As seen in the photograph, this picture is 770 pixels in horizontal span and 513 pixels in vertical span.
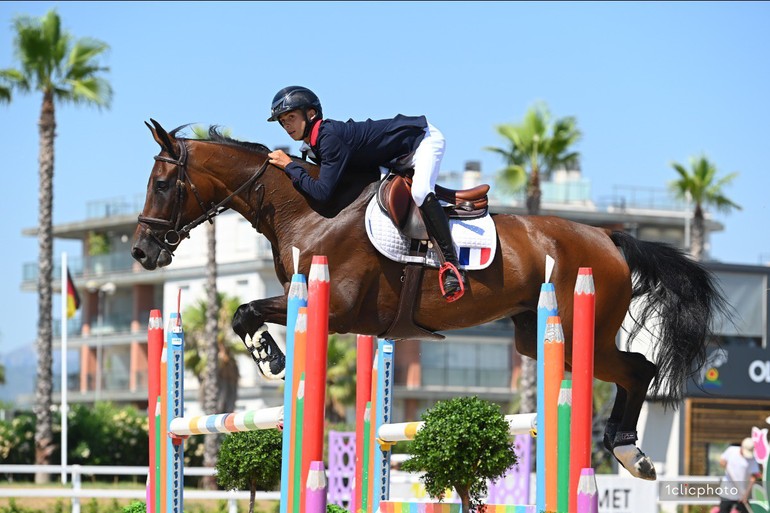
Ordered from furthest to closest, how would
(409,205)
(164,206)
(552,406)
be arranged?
(164,206), (409,205), (552,406)

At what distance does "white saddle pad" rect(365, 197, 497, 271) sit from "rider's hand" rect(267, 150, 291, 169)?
0.56 meters

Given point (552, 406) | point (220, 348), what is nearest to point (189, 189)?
point (552, 406)

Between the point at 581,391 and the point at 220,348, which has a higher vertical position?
the point at 220,348

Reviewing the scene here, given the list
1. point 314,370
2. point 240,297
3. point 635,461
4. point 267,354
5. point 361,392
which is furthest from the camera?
point 240,297

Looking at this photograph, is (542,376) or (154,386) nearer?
(542,376)

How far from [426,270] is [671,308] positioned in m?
1.74

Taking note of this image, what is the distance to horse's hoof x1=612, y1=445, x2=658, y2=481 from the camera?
7.17m

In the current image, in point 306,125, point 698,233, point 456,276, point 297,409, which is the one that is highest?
point 698,233

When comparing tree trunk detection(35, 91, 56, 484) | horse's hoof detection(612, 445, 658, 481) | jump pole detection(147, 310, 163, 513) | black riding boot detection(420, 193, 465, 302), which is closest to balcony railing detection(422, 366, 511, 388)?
tree trunk detection(35, 91, 56, 484)

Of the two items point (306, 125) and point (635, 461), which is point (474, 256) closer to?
point (306, 125)

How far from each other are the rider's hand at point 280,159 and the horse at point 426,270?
0.19 ft

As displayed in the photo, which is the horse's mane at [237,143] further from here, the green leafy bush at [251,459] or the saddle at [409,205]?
the green leafy bush at [251,459]

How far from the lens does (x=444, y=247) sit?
6895mm

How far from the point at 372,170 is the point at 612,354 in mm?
1840
